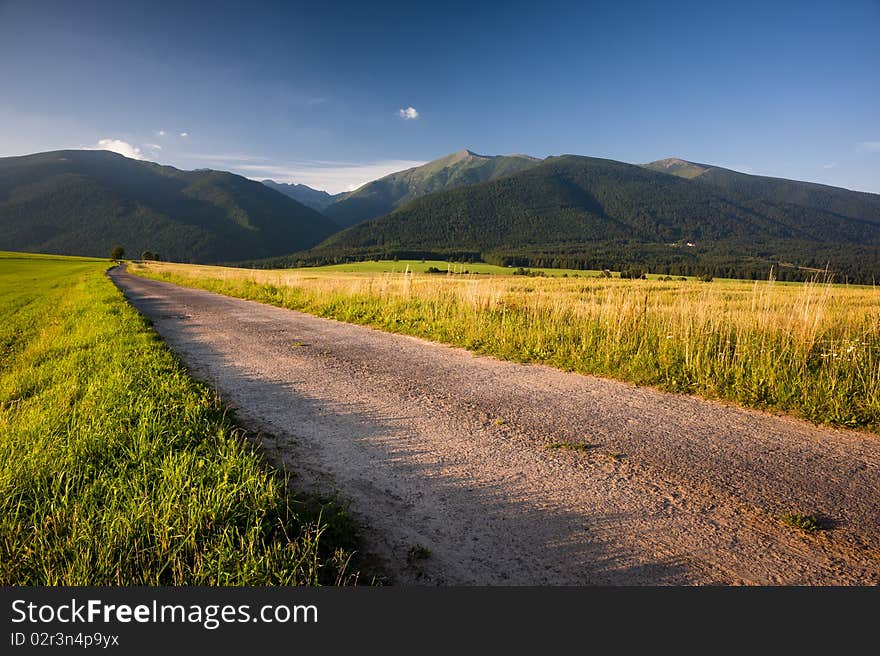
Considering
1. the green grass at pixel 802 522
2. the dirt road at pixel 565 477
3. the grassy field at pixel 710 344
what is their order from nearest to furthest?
the dirt road at pixel 565 477
the green grass at pixel 802 522
the grassy field at pixel 710 344

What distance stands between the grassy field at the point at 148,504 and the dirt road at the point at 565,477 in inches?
20.7

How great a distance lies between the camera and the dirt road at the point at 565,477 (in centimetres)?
275

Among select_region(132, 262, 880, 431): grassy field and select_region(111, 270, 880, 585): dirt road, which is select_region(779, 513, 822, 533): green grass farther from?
select_region(132, 262, 880, 431): grassy field

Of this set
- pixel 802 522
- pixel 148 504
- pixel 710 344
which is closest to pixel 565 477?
pixel 802 522

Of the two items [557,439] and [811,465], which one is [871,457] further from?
[557,439]

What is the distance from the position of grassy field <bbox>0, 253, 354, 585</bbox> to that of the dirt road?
53 cm

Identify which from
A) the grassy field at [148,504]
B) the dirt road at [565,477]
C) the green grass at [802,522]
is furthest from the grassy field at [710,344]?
the grassy field at [148,504]

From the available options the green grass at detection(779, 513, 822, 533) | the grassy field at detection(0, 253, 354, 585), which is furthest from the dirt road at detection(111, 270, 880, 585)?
the grassy field at detection(0, 253, 354, 585)

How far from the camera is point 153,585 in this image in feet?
7.56

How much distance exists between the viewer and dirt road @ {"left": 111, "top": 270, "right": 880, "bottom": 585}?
2.75 meters

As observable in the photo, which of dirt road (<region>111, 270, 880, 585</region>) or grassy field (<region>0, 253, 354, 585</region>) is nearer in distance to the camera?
grassy field (<region>0, 253, 354, 585</region>)

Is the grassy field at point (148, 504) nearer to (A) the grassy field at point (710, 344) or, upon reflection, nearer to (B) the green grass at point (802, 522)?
(B) the green grass at point (802, 522)

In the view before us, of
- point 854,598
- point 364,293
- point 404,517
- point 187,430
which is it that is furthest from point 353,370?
point 364,293

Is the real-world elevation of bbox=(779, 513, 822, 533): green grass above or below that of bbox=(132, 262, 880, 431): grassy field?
below
